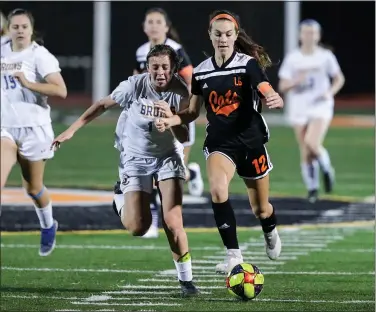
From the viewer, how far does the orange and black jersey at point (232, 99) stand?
888cm

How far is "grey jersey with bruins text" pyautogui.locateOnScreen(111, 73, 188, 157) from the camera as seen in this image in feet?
29.5

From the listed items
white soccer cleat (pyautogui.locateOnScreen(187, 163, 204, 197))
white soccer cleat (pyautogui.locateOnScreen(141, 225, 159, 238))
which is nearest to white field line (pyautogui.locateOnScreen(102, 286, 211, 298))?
white soccer cleat (pyautogui.locateOnScreen(141, 225, 159, 238))

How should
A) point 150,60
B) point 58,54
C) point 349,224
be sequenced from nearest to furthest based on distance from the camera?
point 150,60, point 349,224, point 58,54

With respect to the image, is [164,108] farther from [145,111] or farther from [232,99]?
[232,99]

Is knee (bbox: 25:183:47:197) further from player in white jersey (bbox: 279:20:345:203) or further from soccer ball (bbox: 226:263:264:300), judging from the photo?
player in white jersey (bbox: 279:20:345:203)

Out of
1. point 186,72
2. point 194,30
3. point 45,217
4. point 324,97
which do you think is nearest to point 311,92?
point 324,97

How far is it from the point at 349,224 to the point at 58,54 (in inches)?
762

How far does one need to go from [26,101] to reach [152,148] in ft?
6.57

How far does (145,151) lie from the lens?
360 inches

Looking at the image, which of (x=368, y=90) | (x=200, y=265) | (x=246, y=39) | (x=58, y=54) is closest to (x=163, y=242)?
(x=200, y=265)

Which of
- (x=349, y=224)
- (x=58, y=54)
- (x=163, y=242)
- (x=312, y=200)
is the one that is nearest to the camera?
(x=163, y=242)

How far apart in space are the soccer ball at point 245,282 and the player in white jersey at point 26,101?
2.70 meters

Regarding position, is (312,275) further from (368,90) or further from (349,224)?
(368,90)

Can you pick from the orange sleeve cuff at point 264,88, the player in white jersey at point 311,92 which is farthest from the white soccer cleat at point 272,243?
the player in white jersey at point 311,92
